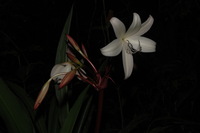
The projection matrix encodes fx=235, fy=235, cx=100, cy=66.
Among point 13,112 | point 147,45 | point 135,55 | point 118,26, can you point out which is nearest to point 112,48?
point 118,26

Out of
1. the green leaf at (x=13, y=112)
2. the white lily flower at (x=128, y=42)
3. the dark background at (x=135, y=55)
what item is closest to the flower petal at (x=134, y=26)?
the white lily flower at (x=128, y=42)

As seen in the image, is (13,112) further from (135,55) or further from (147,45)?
(135,55)

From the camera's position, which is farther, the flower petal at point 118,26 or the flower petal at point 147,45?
the flower petal at point 147,45

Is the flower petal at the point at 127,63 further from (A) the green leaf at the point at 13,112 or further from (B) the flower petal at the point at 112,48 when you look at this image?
(A) the green leaf at the point at 13,112

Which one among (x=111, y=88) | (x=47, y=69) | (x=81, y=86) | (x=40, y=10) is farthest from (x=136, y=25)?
(x=40, y=10)

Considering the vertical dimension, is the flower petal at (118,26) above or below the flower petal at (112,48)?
above

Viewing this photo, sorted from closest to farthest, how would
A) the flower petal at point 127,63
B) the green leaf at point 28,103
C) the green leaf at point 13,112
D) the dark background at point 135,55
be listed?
the green leaf at point 13,112
the flower petal at point 127,63
the green leaf at point 28,103
the dark background at point 135,55

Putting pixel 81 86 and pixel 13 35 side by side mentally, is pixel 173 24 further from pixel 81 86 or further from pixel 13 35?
pixel 13 35

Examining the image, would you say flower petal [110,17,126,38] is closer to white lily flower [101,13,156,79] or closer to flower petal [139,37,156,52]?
white lily flower [101,13,156,79]
